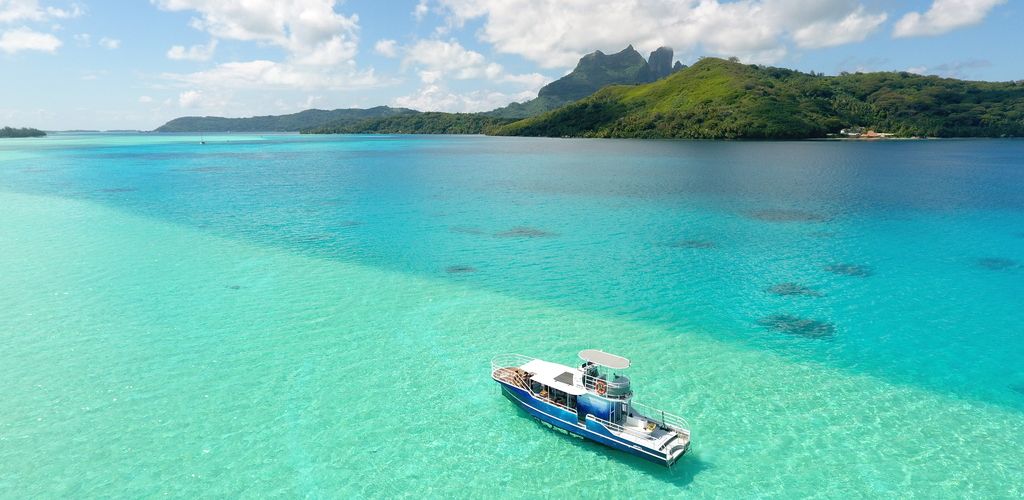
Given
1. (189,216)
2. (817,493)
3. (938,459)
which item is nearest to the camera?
(817,493)

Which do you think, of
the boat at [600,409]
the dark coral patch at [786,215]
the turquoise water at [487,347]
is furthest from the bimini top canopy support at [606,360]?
the dark coral patch at [786,215]

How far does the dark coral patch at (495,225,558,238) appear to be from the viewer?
76438 millimetres

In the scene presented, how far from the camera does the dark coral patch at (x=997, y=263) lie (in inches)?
2477

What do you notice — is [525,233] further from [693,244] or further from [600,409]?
[600,409]

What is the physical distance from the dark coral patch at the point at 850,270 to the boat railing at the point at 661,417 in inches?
1531

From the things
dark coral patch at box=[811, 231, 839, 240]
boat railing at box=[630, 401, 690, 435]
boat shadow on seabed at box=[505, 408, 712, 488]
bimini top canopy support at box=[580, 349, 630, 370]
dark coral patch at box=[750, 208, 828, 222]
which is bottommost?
boat shadow on seabed at box=[505, 408, 712, 488]

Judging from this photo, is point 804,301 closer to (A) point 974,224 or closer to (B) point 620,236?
(B) point 620,236

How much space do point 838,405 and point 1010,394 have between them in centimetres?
1192

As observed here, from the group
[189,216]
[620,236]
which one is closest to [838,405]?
[620,236]

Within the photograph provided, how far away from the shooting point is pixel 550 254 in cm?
6669

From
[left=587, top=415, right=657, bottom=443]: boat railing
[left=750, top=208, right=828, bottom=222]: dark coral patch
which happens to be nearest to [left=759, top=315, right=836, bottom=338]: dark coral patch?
[left=587, top=415, right=657, bottom=443]: boat railing

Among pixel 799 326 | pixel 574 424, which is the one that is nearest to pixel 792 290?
pixel 799 326

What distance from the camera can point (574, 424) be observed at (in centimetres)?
2962

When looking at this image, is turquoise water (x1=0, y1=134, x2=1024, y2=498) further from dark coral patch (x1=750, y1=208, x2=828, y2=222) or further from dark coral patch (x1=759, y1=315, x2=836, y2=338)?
dark coral patch (x1=750, y1=208, x2=828, y2=222)
